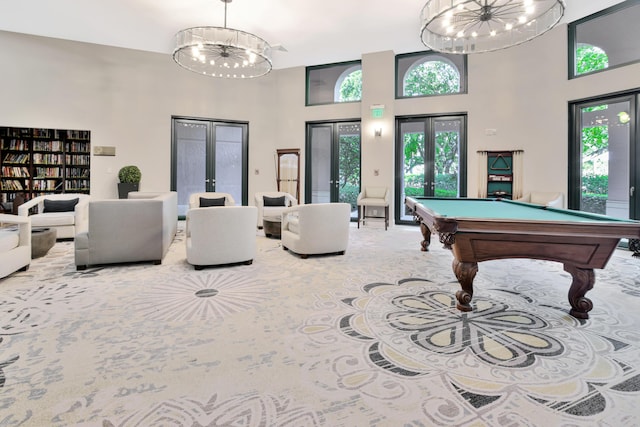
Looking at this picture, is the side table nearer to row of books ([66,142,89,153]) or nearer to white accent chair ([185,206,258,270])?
white accent chair ([185,206,258,270])

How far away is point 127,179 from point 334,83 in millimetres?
5787

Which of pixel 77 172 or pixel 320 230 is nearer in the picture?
pixel 320 230

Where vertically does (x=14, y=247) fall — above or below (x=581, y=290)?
above

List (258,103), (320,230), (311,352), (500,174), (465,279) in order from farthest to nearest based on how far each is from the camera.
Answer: (258,103) → (500,174) → (320,230) → (465,279) → (311,352)

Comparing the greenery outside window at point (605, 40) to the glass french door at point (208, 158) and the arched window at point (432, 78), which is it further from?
the glass french door at point (208, 158)

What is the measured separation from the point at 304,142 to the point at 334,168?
1108 mm

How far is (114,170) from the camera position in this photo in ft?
26.2

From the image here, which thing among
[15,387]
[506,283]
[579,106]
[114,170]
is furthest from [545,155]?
[114,170]

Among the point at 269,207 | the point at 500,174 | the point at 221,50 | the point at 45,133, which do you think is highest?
the point at 221,50

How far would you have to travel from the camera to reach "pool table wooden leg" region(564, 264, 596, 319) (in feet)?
8.34

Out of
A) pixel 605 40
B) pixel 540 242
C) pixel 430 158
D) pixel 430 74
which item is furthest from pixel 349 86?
pixel 540 242

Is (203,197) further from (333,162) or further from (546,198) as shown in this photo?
(546,198)

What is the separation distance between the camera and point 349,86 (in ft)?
29.2

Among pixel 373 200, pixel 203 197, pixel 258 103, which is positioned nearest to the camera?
pixel 203 197
